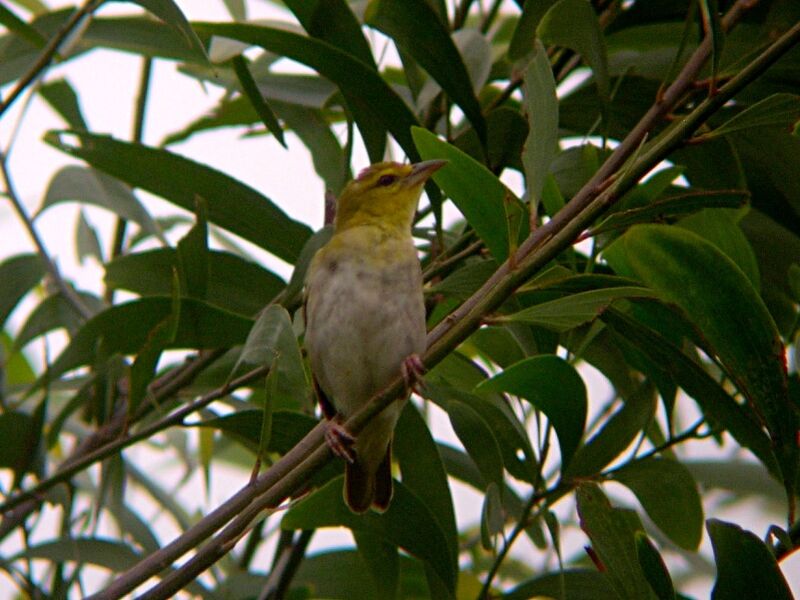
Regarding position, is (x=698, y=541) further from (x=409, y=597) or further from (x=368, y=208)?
(x=368, y=208)

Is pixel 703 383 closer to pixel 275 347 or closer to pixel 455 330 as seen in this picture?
pixel 455 330

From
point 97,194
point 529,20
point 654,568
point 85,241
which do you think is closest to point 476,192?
point 529,20

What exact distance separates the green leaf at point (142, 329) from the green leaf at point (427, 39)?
0.60 meters

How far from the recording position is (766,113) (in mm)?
1669

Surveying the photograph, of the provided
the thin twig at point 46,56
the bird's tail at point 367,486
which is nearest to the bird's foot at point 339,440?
the bird's tail at point 367,486

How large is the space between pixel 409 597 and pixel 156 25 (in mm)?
1477

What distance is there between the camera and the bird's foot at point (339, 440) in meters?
1.79

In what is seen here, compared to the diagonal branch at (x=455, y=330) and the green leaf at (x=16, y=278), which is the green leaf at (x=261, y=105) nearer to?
the diagonal branch at (x=455, y=330)

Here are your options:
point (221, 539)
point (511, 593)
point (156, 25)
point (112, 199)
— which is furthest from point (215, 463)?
point (221, 539)

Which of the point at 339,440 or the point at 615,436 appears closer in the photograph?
the point at 339,440

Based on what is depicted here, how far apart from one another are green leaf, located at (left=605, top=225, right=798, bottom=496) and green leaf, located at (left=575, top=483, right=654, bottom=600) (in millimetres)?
278

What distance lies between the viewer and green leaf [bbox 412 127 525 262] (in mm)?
1854

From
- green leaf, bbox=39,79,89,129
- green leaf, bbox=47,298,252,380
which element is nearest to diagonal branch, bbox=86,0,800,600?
green leaf, bbox=47,298,252,380

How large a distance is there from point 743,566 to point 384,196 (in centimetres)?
156
